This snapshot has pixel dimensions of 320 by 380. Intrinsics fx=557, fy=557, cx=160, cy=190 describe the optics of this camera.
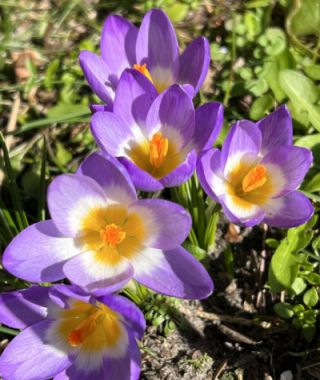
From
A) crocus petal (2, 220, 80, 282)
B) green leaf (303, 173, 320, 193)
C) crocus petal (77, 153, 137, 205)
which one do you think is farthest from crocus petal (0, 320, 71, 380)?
green leaf (303, 173, 320, 193)

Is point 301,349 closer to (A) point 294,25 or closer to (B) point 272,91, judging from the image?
(B) point 272,91

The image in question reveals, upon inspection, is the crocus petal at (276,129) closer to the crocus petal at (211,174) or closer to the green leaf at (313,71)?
the crocus petal at (211,174)

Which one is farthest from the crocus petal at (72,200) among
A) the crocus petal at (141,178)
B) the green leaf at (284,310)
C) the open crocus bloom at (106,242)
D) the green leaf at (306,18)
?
the green leaf at (306,18)

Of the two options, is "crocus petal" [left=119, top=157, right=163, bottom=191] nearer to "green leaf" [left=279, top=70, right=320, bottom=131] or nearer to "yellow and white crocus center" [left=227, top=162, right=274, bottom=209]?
"yellow and white crocus center" [left=227, top=162, right=274, bottom=209]

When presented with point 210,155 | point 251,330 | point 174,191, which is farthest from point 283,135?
point 251,330

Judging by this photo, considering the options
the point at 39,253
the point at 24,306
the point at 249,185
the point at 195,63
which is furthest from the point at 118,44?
the point at 24,306

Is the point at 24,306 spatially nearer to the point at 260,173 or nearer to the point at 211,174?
the point at 211,174

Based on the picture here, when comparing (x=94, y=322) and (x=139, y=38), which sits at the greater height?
(x=139, y=38)

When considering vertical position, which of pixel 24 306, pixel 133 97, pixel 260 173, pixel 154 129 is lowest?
pixel 24 306
